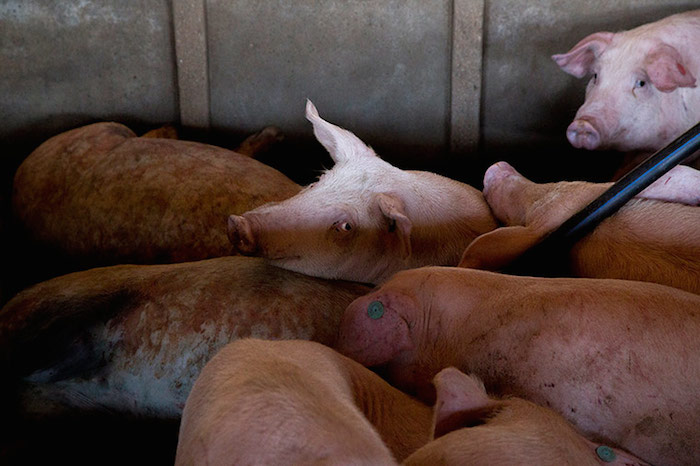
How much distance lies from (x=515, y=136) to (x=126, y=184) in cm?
250

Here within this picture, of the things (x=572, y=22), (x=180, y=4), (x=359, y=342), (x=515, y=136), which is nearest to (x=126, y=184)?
(x=180, y=4)

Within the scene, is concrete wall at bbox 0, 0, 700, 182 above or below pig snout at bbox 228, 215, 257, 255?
above

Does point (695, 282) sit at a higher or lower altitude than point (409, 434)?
higher

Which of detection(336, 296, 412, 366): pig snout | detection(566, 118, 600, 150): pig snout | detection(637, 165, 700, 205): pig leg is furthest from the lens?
detection(566, 118, 600, 150): pig snout

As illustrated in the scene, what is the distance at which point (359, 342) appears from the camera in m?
2.01

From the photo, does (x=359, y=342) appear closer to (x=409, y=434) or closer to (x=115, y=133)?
(x=409, y=434)

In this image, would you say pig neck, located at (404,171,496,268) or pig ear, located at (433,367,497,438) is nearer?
pig ear, located at (433,367,497,438)

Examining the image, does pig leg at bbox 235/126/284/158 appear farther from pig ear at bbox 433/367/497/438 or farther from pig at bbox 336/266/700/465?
pig ear at bbox 433/367/497/438

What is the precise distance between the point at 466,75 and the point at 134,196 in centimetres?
221

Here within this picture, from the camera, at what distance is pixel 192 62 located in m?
4.74

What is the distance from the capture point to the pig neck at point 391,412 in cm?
169

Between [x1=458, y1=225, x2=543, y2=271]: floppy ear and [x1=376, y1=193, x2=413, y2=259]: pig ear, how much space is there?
0.28 metres

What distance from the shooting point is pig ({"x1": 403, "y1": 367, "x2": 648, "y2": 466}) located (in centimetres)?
135

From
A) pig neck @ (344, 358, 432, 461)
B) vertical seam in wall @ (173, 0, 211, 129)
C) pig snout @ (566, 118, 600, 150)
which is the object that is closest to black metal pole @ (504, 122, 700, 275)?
pig neck @ (344, 358, 432, 461)
